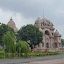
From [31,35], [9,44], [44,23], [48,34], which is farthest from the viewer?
[44,23]

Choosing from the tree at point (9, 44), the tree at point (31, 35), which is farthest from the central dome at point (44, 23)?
the tree at point (9, 44)

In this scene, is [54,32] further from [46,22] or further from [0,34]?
[0,34]

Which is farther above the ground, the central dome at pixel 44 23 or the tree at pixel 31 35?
the central dome at pixel 44 23

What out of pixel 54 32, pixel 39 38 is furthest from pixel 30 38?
pixel 54 32

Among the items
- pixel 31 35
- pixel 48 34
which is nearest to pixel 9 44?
pixel 31 35

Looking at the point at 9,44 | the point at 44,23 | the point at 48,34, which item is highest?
the point at 44,23

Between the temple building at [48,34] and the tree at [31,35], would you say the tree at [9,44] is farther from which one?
the temple building at [48,34]

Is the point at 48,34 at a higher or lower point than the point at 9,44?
higher

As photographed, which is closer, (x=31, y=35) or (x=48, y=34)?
(x=31, y=35)

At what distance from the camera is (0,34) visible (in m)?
39.2

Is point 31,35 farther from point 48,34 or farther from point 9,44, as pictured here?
point 9,44

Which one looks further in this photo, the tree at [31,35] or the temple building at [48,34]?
the temple building at [48,34]

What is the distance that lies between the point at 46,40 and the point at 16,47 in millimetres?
36238

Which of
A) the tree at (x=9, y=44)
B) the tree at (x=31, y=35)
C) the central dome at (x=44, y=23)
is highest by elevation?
the central dome at (x=44, y=23)
